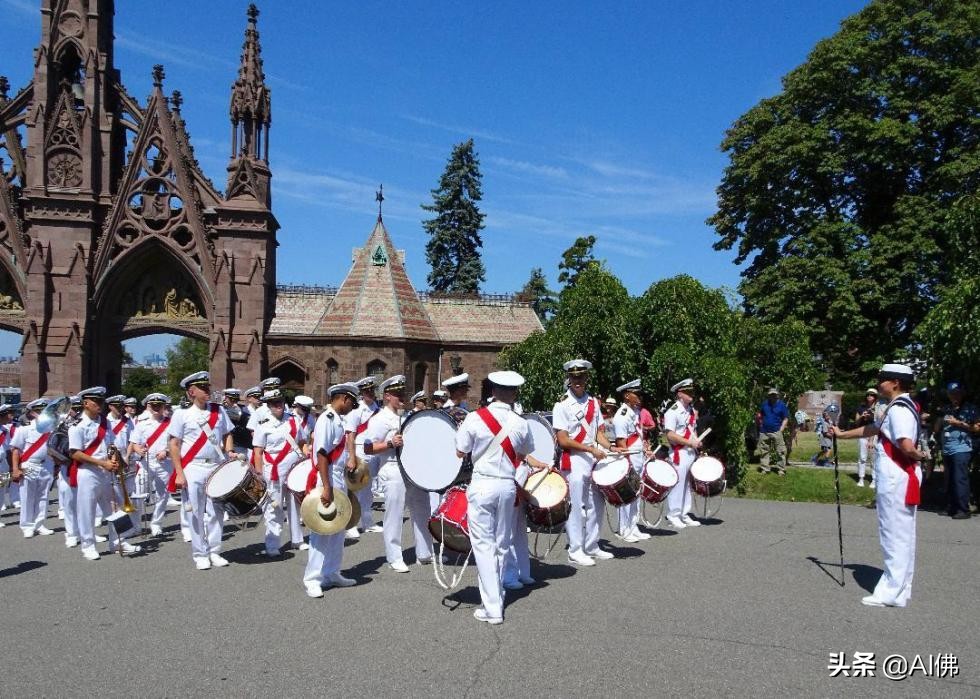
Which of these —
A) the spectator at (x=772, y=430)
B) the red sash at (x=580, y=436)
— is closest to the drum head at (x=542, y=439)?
the red sash at (x=580, y=436)

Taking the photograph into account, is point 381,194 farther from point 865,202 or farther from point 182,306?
point 865,202

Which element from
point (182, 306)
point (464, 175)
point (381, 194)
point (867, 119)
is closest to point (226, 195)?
point (182, 306)

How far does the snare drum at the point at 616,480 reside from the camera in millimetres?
8971

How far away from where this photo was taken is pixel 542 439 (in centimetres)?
870

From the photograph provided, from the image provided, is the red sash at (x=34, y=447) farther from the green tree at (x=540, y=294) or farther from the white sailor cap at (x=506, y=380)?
the green tree at (x=540, y=294)

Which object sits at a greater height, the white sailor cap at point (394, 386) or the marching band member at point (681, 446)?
the white sailor cap at point (394, 386)

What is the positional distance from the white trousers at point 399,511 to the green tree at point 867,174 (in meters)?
18.1

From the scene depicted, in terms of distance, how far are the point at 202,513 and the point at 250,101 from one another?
2788 cm

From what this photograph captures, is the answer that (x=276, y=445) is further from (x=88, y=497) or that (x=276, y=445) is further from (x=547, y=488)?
(x=547, y=488)

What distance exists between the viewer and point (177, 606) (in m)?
7.22

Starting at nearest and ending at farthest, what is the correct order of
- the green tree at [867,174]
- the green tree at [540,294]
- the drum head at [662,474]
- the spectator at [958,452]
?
the drum head at [662,474]
the spectator at [958,452]
the green tree at [867,174]
the green tree at [540,294]

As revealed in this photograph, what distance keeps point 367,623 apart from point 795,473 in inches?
462

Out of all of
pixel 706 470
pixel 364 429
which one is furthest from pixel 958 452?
pixel 364 429

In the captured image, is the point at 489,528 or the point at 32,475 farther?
the point at 32,475
